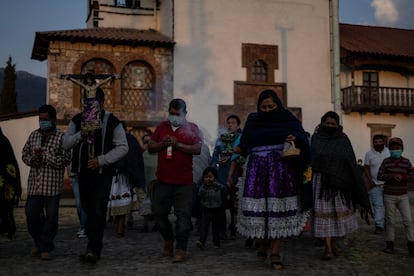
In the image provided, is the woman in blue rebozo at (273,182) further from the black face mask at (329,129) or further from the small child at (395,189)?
the small child at (395,189)

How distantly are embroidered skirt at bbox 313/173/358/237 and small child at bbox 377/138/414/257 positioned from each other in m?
0.79

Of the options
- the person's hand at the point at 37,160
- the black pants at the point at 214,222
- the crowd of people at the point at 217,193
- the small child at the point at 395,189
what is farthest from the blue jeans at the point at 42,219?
the small child at the point at 395,189

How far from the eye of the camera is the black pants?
21.2 ft

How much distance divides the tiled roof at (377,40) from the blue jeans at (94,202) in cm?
1826

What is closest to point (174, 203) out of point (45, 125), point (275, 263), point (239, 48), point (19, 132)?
point (275, 263)

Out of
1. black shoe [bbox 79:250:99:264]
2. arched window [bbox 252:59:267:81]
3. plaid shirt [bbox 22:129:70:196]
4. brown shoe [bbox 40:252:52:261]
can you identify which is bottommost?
brown shoe [bbox 40:252:52:261]

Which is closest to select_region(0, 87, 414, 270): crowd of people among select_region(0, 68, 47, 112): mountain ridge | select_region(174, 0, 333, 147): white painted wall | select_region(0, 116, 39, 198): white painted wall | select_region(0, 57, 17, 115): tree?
select_region(174, 0, 333, 147): white painted wall

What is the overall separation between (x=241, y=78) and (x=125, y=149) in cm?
1489

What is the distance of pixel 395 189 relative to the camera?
640 cm

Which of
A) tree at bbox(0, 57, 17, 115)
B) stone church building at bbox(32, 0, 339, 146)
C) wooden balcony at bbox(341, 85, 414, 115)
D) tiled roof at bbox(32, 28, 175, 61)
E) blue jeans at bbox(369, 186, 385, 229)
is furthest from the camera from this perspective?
tree at bbox(0, 57, 17, 115)

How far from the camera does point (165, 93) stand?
19094 mm

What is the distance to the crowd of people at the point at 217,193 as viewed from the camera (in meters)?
5.23

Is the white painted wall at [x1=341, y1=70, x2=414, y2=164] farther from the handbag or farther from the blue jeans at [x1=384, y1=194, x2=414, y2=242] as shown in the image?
the handbag

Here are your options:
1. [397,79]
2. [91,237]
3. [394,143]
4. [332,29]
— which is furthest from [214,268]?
[397,79]
